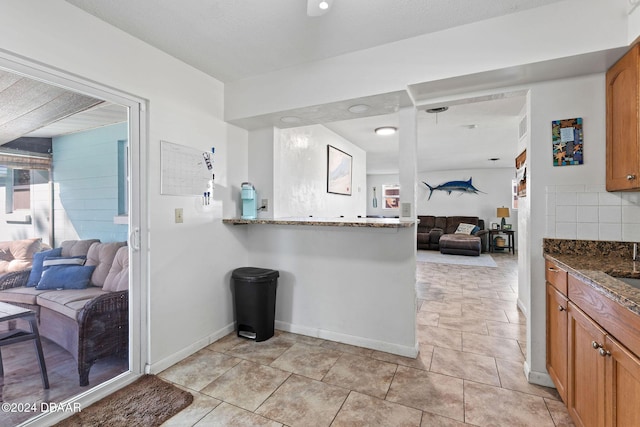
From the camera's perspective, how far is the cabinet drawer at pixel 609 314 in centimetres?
103

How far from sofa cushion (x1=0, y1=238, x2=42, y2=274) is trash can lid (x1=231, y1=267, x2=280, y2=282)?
1.43 m

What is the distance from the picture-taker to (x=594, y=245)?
1979 mm

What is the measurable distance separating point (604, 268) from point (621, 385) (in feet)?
2.15

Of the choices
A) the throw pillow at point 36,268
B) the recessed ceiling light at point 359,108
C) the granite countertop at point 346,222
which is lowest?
the throw pillow at point 36,268

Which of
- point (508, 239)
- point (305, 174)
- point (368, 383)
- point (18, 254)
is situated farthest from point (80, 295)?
point (508, 239)

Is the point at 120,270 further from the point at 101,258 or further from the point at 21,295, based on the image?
the point at 21,295

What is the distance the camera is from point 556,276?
1.86 meters

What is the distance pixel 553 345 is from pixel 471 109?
2.66m

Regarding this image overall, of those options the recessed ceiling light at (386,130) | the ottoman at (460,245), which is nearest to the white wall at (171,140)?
the recessed ceiling light at (386,130)

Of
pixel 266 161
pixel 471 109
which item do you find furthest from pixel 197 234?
pixel 471 109

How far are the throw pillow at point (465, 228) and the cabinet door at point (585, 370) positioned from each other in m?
7.14

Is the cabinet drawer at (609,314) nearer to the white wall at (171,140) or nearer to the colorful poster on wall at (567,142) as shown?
the colorful poster on wall at (567,142)

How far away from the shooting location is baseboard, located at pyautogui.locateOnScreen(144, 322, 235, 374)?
2.24 m

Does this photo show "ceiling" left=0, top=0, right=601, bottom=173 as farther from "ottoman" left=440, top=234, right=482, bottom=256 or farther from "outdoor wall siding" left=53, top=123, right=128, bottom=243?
"ottoman" left=440, top=234, right=482, bottom=256
